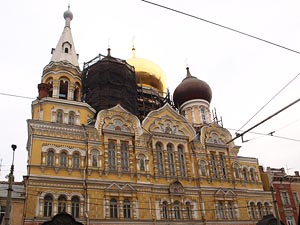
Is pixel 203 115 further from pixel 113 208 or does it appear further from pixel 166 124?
pixel 113 208

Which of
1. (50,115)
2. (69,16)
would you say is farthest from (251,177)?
(69,16)

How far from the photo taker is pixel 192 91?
126 feet

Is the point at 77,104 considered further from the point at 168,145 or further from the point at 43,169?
the point at 168,145

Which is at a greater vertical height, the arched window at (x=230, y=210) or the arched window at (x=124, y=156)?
the arched window at (x=124, y=156)

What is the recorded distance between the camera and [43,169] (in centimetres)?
2284

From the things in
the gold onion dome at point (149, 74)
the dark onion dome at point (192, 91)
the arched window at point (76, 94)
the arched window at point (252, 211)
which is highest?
the gold onion dome at point (149, 74)

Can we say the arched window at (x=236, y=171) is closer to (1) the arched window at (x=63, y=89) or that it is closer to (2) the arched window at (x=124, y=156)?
(2) the arched window at (x=124, y=156)

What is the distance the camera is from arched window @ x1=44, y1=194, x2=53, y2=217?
21.9m

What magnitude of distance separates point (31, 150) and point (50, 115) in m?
3.84

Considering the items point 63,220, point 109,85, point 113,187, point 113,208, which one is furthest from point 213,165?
point 63,220

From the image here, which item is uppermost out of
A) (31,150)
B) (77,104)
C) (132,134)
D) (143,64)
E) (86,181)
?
(143,64)

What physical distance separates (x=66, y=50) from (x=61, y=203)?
14.8m

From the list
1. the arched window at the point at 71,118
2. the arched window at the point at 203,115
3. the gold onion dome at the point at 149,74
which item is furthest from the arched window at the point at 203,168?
the gold onion dome at the point at 149,74

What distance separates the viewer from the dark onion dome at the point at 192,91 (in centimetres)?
3844
